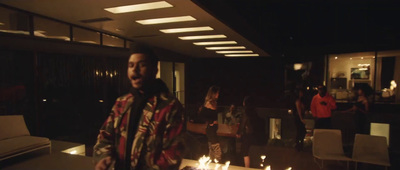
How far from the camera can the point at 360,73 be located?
9.99 metres

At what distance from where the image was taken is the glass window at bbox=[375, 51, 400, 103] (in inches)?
365

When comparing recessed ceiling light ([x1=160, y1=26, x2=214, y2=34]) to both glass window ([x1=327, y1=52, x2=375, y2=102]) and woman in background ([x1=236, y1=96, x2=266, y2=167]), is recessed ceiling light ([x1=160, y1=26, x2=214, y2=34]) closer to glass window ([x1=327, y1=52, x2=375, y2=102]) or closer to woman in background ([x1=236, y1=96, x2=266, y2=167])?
woman in background ([x1=236, y1=96, x2=266, y2=167])

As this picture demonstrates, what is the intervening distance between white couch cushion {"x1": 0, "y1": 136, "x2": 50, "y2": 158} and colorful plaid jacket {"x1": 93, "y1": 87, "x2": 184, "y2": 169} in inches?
90.1

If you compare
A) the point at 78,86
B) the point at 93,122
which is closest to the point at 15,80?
the point at 78,86

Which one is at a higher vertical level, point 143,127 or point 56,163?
point 143,127

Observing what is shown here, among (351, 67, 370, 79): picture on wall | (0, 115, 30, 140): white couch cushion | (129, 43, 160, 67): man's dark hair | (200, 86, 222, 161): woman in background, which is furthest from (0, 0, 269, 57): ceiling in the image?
(351, 67, 370, 79): picture on wall

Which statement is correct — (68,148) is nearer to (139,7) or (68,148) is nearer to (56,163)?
(56,163)

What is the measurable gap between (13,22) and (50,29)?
0.65 m

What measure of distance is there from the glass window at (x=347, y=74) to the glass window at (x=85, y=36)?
914 cm

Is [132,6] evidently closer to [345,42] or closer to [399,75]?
[345,42]

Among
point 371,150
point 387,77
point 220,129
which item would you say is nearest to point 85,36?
point 220,129

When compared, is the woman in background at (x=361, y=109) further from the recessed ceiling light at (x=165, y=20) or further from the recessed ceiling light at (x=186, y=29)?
the recessed ceiling light at (x=165, y=20)

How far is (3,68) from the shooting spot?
4008 mm

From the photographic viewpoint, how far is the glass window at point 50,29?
→ 4.42 meters
